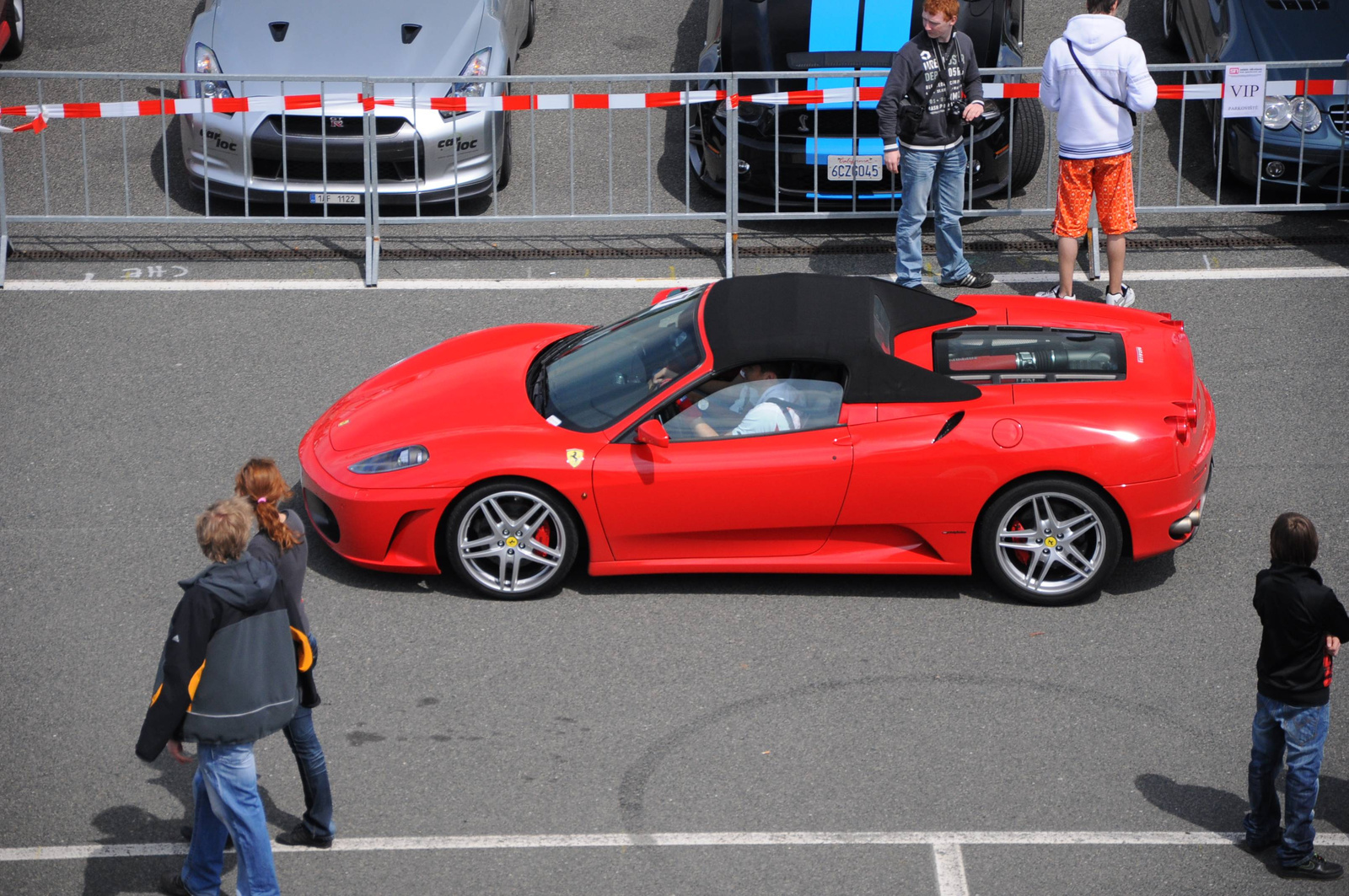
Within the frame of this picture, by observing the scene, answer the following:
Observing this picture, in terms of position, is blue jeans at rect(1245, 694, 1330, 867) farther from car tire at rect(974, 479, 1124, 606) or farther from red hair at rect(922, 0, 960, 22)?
red hair at rect(922, 0, 960, 22)

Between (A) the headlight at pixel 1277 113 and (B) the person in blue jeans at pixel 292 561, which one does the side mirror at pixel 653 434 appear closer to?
(B) the person in blue jeans at pixel 292 561

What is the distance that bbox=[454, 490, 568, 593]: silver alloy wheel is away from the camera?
690 cm

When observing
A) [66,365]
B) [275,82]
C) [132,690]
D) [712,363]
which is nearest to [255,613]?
[132,690]

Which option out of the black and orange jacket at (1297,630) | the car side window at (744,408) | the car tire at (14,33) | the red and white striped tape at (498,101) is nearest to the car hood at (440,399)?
the car side window at (744,408)

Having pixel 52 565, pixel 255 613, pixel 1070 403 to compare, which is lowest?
pixel 52 565

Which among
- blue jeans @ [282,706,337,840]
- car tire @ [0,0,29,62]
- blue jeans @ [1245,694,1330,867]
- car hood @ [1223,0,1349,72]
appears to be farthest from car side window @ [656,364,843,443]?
car tire @ [0,0,29,62]

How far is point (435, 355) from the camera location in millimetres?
7980

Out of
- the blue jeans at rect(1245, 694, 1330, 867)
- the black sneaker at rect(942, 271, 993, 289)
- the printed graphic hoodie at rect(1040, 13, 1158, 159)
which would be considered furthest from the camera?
the black sneaker at rect(942, 271, 993, 289)

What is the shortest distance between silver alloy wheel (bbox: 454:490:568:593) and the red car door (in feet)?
0.94

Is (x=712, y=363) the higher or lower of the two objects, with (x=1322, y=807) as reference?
higher

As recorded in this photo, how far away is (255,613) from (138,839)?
4.42 ft

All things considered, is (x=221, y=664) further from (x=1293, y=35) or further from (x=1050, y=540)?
(x=1293, y=35)

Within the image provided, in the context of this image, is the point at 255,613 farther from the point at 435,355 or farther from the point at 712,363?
the point at 435,355

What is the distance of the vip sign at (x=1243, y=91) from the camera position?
10.4 metres
